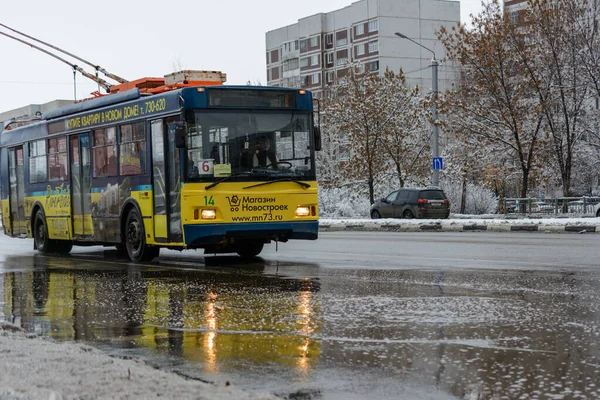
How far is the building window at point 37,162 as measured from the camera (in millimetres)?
22031

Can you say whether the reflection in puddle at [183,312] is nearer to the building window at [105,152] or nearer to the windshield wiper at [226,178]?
the windshield wiper at [226,178]

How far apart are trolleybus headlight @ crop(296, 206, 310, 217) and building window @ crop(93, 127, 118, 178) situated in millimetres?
4163

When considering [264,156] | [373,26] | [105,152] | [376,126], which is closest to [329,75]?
[373,26]

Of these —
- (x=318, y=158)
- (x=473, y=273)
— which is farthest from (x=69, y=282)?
(x=318, y=158)

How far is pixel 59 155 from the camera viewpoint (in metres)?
21.3

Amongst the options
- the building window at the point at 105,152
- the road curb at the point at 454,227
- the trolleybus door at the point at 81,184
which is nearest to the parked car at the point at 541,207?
the road curb at the point at 454,227

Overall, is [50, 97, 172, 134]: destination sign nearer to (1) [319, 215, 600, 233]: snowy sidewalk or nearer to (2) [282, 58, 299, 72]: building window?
(1) [319, 215, 600, 233]: snowy sidewalk

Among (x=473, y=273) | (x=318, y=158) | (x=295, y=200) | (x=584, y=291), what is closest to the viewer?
(x=584, y=291)

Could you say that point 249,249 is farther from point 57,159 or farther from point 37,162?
point 37,162

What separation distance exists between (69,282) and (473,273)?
5786 millimetres

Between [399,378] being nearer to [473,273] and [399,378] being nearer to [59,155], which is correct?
[473,273]

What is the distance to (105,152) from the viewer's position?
1912 cm

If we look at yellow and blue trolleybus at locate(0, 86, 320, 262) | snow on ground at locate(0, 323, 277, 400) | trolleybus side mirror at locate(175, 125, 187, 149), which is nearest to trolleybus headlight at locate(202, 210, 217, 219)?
yellow and blue trolleybus at locate(0, 86, 320, 262)

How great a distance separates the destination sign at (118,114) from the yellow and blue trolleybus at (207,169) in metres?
0.03
